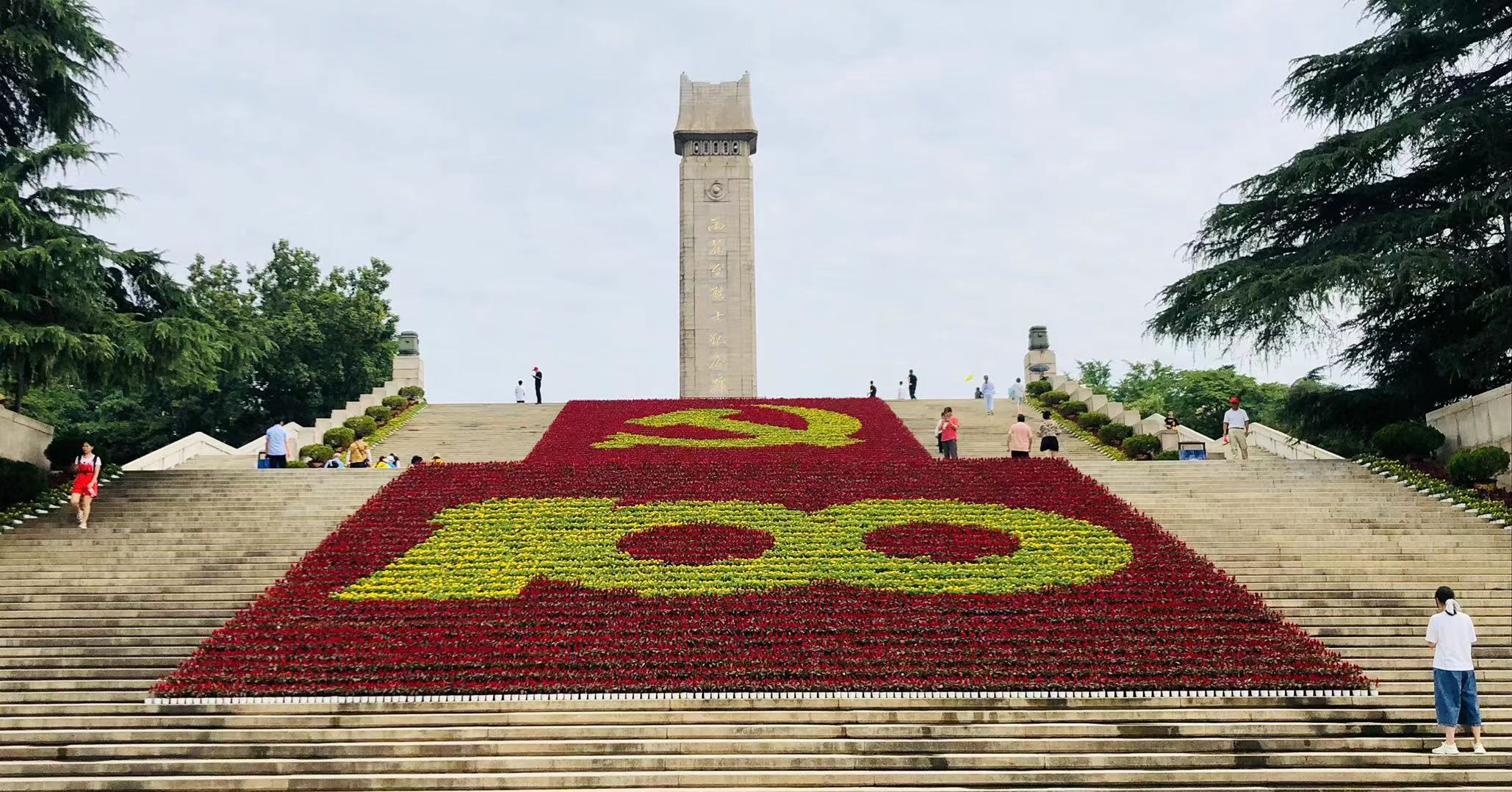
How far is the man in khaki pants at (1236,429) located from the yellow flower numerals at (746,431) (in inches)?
327

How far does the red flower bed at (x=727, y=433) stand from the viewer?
2922 cm

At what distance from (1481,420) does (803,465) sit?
38.3 ft

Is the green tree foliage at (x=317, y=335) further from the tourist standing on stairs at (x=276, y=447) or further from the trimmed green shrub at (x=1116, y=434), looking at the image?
the trimmed green shrub at (x=1116, y=434)

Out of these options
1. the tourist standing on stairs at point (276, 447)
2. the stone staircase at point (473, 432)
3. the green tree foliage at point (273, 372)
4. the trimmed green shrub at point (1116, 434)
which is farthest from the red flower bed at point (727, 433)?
the green tree foliage at point (273, 372)

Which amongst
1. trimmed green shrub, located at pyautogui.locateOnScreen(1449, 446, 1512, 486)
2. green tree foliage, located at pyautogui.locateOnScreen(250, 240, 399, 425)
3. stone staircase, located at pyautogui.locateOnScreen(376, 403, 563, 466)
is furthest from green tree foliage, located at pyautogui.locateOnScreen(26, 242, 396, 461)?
trimmed green shrub, located at pyautogui.locateOnScreen(1449, 446, 1512, 486)

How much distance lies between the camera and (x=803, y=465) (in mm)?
24188

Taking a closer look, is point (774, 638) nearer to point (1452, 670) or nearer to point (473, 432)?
point (1452, 670)

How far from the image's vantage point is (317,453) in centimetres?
2941

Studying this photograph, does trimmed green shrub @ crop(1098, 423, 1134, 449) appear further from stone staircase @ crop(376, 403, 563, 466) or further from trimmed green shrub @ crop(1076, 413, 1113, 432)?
stone staircase @ crop(376, 403, 563, 466)

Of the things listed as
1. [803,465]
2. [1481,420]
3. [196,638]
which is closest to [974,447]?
[803,465]

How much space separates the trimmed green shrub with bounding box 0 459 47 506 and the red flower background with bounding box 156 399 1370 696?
19.9 feet

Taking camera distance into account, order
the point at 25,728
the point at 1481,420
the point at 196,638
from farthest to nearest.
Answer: the point at 1481,420 < the point at 196,638 < the point at 25,728

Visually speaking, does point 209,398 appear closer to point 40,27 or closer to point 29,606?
point 40,27

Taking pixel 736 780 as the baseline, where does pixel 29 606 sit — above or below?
above
